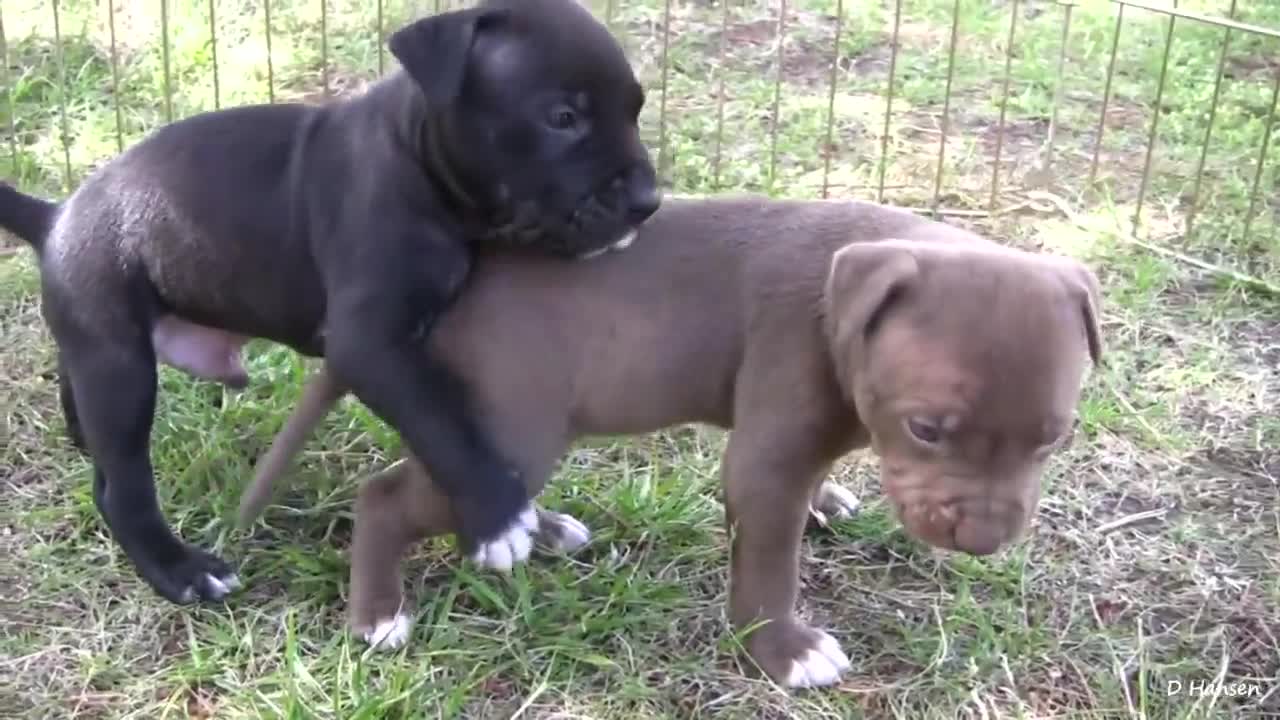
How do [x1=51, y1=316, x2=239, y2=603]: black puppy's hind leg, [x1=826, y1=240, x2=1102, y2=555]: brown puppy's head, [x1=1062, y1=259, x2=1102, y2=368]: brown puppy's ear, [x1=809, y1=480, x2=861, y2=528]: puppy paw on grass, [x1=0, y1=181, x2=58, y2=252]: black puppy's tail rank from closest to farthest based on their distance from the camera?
[x1=826, y1=240, x2=1102, y2=555]: brown puppy's head < [x1=1062, y1=259, x2=1102, y2=368]: brown puppy's ear < [x1=51, y1=316, x2=239, y2=603]: black puppy's hind leg < [x1=0, y1=181, x2=58, y2=252]: black puppy's tail < [x1=809, y1=480, x2=861, y2=528]: puppy paw on grass

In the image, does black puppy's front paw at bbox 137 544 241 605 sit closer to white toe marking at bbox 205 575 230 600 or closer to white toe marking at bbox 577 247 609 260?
white toe marking at bbox 205 575 230 600

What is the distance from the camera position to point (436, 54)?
2762 millimetres

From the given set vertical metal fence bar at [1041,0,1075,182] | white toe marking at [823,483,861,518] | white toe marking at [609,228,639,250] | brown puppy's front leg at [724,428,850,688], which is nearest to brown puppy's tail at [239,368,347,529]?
white toe marking at [609,228,639,250]

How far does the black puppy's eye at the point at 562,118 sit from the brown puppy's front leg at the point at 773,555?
678mm

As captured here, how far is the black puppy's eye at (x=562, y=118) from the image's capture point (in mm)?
2820

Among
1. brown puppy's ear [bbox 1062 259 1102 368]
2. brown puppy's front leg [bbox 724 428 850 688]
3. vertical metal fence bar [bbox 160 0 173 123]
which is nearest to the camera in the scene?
brown puppy's ear [bbox 1062 259 1102 368]

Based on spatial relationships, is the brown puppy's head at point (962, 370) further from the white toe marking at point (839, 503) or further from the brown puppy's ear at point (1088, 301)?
the white toe marking at point (839, 503)

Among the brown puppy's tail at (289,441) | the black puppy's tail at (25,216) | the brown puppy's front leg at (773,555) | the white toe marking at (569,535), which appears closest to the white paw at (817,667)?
the brown puppy's front leg at (773,555)

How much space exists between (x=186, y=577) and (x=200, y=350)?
0.57 m

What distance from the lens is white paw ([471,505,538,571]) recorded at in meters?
2.74

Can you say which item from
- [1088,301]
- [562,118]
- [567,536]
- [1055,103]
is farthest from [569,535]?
[1055,103]

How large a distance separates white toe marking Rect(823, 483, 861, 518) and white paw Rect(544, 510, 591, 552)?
542mm

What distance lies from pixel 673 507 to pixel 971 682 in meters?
0.76

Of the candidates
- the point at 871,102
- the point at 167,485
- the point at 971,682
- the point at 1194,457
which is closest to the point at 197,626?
the point at 167,485
